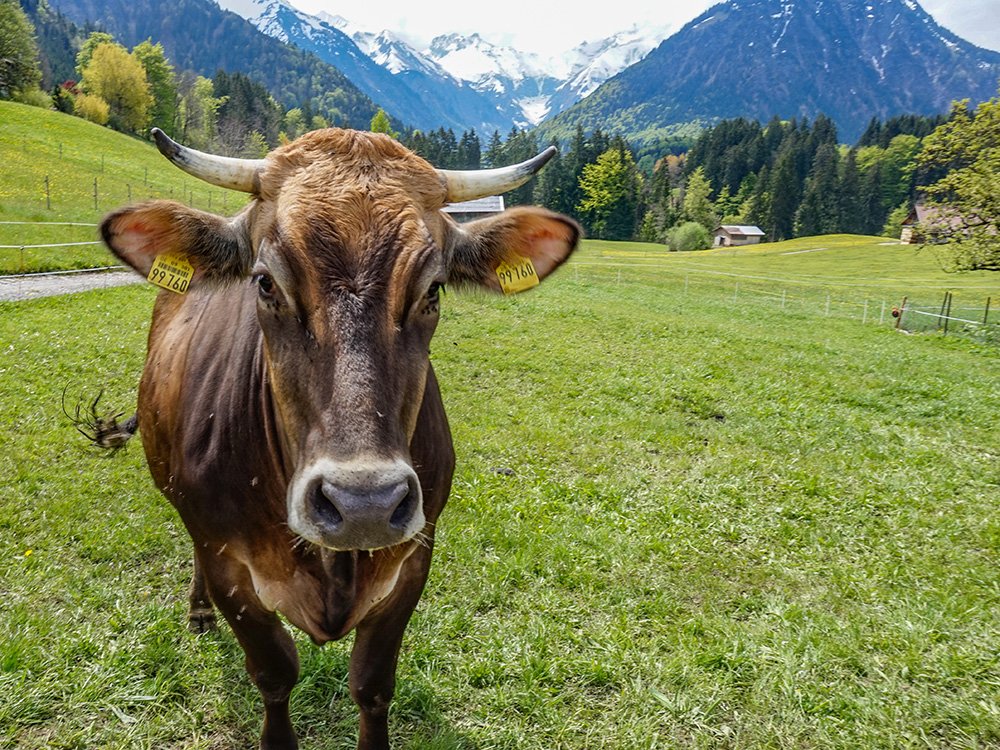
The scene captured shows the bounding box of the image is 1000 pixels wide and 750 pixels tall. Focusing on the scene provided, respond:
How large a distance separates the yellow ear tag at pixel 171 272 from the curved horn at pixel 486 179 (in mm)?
1284

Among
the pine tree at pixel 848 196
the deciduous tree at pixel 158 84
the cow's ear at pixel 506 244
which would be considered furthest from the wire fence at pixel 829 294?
the deciduous tree at pixel 158 84

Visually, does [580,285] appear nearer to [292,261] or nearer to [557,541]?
[557,541]

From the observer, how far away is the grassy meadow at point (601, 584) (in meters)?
3.36

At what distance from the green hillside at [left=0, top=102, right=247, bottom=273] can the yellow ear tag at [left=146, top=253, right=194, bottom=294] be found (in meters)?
8.64

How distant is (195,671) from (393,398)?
2.92 meters

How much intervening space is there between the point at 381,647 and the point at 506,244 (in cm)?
209

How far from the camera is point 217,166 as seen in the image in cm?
241

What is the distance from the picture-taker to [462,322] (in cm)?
1586

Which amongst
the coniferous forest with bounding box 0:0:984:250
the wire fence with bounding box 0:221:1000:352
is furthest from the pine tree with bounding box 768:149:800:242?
the wire fence with bounding box 0:221:1000:352

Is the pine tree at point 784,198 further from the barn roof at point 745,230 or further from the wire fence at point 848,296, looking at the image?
the wire fence at point 848,296

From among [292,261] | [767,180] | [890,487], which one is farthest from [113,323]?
[767,180]

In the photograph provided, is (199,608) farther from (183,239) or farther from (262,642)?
(183,239)

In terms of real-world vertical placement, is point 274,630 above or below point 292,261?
below

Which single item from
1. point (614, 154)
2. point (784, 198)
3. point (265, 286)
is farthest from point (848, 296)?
point (784, 198)
